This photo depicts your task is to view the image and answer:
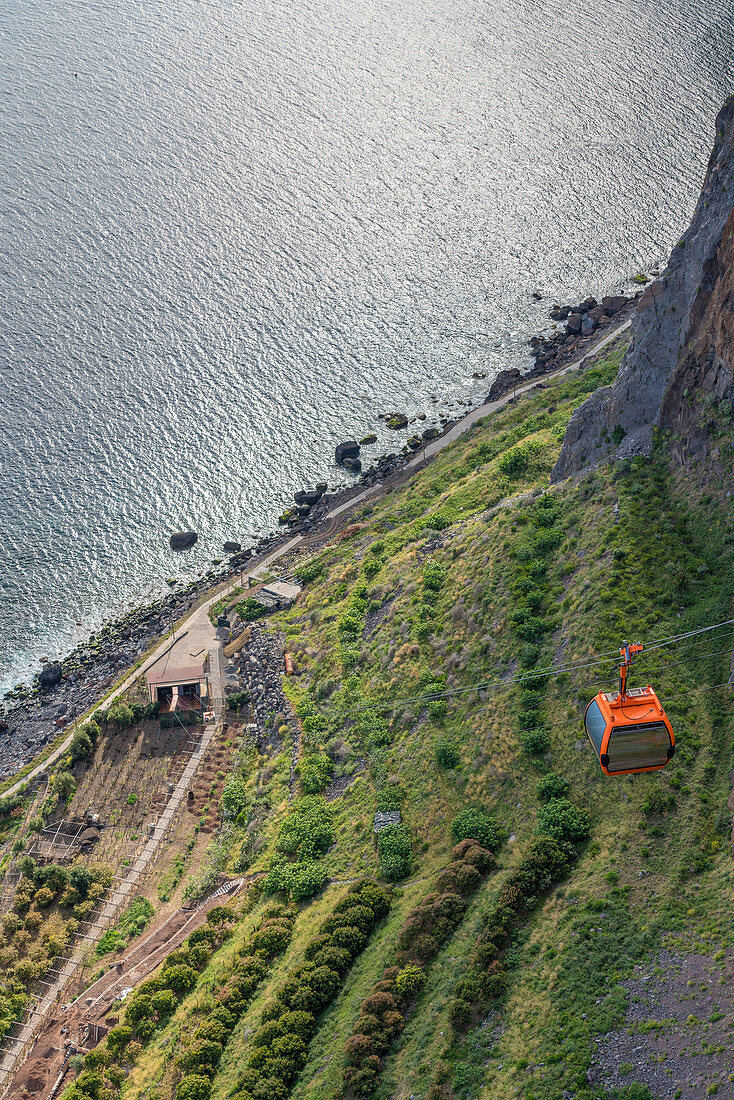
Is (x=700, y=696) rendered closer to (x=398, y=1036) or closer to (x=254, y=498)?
(x=398, y=1036)

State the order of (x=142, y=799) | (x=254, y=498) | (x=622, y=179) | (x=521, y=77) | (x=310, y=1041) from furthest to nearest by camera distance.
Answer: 1. (x=521, y=77)
2. (x=622, y=179)
3. (x=254, y=498)
4. (x=142, y=799)
5. (x=310, y=1041)

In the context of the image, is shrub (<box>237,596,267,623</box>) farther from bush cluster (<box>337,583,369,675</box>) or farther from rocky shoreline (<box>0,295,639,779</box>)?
bush cluster (<box>337,583,369,675</box>)

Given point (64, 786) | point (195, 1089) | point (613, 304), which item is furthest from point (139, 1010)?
point (613, 304)

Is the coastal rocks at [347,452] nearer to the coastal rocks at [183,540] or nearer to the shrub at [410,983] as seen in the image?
the coastal rocks at [183,540]

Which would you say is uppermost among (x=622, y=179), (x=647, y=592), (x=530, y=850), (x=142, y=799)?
(x=622, y=179)

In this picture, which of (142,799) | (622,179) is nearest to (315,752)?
(142,799)
